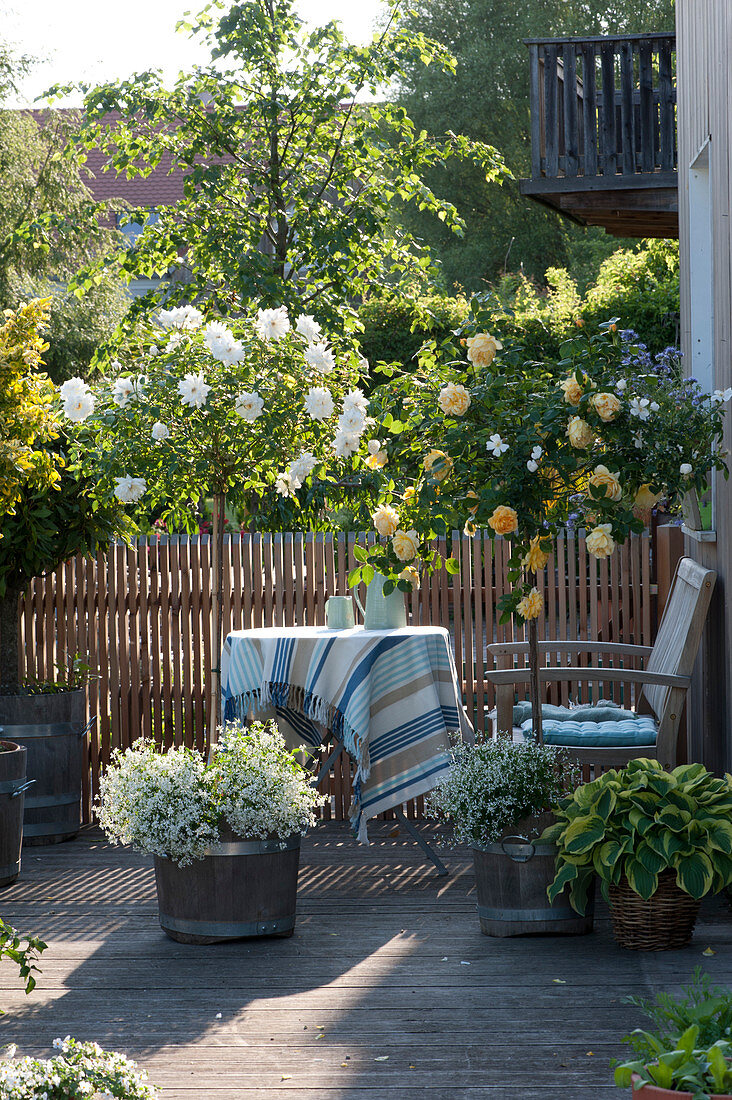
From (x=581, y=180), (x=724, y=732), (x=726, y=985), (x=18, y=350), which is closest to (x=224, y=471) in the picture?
(x=18, y=350)

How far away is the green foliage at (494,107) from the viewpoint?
22.3 m

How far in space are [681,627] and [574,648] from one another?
585mm

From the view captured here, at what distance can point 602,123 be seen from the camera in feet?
23.8

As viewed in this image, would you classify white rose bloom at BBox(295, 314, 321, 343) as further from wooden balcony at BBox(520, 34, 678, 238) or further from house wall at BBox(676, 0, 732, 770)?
wooden balcony at BBox(520, 34, 678, 238)

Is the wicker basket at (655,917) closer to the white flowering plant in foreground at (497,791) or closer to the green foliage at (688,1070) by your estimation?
the white flowering plant in foreground at (497,791)

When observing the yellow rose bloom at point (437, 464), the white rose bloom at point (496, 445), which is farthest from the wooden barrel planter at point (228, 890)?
the white rose bloom at point (496, 445)

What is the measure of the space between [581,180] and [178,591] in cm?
370

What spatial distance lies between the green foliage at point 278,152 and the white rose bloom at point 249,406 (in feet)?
10.3

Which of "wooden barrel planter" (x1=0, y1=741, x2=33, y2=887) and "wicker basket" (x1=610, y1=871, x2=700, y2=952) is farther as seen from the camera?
"wooden barrel planter" (x1=0, y1=741, x2=33, y2=887)

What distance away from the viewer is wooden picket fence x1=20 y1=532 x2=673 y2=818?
5.75 meters

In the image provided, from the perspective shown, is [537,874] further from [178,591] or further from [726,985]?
[178,591]

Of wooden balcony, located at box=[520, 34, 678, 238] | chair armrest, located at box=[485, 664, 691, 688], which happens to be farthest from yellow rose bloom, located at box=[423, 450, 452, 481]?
wooden balcony, located at box=[520, 34, 678, 238]

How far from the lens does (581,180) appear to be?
7180mm

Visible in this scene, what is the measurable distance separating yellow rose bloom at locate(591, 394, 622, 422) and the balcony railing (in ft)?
13.7
